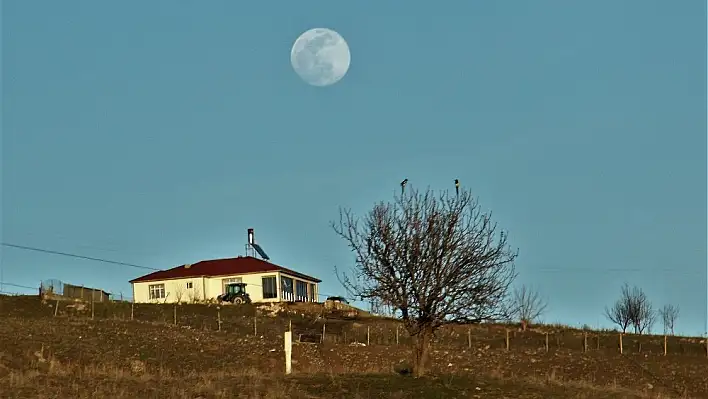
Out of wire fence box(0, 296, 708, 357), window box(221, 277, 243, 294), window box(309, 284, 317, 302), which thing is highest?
window box(221, 277, 243, 294)

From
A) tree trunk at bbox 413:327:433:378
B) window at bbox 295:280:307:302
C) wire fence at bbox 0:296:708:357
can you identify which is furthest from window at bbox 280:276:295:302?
tree trunk at bbox 413:327:433:378

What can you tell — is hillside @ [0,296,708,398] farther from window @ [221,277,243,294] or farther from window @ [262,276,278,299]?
window @ [221,277,243,294]

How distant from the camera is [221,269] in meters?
89.4

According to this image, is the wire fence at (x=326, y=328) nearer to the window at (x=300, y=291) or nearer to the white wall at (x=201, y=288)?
the white wall at (x=201, y=288)

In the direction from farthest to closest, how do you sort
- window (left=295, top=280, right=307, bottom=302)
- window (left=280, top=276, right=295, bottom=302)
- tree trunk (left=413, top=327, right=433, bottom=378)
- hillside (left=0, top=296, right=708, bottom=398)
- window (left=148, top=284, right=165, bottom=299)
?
window (left=295, top=280, right=307, bottom=302) → window (left=148, top=284, right=165, bottom=299) → window (left=280, top=276, right=295, bottom=302) → tree trunk (left=413, top=327, right=433, bottom=378) → hillside (left=0, top=296, right=708, bottom=398)

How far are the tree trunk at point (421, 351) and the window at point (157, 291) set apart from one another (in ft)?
196

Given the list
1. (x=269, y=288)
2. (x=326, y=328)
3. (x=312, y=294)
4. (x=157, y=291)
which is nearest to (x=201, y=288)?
(x=157, y=291)

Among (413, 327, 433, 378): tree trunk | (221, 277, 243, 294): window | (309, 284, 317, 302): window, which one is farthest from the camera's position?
(309, 284, 317, 302): window

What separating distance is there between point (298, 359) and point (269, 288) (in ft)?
124

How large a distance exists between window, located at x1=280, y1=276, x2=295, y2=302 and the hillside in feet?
25.7

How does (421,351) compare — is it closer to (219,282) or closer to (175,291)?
(219,282)

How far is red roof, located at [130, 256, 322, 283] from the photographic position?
8731 cm

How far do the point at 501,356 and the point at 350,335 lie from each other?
12.2 meters

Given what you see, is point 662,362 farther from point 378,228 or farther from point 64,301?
point 64,301
